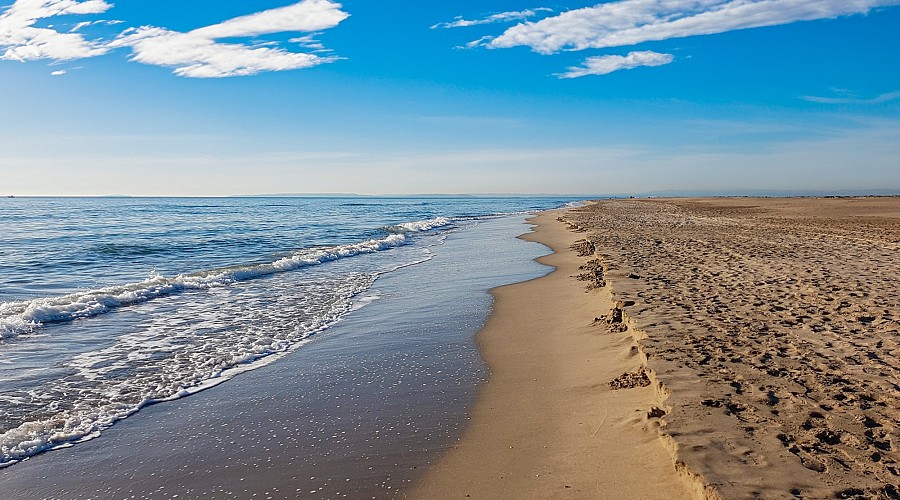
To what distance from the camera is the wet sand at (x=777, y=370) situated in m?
3.64

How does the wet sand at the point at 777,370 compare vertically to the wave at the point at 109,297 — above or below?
above

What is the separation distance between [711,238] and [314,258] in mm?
14066

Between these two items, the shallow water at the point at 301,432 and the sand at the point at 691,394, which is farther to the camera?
the shallow water at the point at 301,432

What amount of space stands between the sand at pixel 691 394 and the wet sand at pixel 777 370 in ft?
0.06

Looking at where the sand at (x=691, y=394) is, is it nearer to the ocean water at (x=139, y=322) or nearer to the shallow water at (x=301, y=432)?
the shallow water at (x=301, y=432)

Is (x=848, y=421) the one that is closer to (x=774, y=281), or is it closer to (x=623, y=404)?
(x=623, y=404)

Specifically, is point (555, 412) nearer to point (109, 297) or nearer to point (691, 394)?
point (691, 394)

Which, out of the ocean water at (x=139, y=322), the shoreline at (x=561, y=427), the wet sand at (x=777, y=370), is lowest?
the ocean water at (x=139, y=322)

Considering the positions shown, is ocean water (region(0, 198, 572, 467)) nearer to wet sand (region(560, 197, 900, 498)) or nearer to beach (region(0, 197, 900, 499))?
beach (region(0, 197, 900, 499))

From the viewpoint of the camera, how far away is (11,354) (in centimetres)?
779

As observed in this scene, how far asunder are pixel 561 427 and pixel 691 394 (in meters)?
1.18

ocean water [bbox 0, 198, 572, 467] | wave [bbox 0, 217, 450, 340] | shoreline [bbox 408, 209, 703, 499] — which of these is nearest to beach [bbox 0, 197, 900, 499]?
shoreline [bbox 408, 209, 703, 499]

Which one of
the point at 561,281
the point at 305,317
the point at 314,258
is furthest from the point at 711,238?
the point at 305,317

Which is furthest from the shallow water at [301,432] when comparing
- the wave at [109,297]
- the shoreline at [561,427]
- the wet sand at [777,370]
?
the wave at [109,297]
